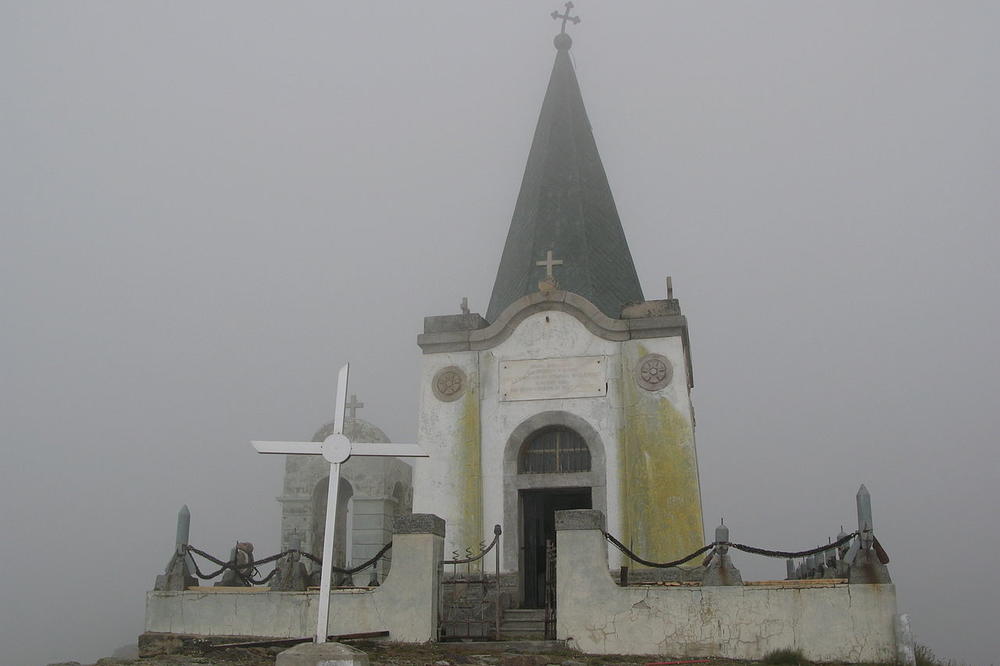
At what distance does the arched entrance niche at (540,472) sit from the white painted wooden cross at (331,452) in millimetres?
6649

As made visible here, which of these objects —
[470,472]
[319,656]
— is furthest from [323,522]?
[319,656]

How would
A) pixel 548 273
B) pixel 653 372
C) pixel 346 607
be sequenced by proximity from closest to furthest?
pixel 346 607
pixel 653 372
pixel 548 273

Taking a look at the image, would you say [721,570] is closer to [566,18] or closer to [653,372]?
[653,372]

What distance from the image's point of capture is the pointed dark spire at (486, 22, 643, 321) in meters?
18.5

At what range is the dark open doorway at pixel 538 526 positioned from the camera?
16.0 m

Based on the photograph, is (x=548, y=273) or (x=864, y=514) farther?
(x=548, y=273)

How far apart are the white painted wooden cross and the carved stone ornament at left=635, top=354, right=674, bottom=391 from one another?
7473 mm

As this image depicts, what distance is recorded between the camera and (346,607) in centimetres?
1245

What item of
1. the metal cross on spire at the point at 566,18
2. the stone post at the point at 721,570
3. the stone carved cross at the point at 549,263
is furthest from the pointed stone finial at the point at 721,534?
the metal cross on spire at the point at 566,18

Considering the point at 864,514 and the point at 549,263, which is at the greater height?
the point at 549,263

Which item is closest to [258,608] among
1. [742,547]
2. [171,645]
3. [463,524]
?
[171,645]

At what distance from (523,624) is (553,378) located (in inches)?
176

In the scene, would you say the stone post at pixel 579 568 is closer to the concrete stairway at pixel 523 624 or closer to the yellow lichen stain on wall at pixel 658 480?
the concrete stairway at pixel 523 624

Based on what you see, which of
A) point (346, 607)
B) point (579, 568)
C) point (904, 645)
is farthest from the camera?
point (346, 607)
